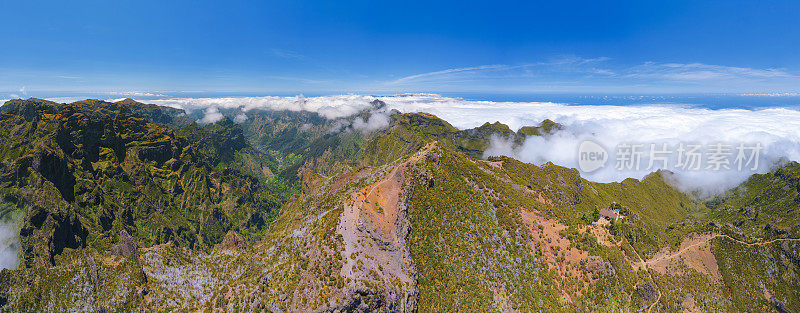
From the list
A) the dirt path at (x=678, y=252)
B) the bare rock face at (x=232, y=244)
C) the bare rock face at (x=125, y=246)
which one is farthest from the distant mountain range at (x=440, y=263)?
the bare rock face at (x=232, y=244)

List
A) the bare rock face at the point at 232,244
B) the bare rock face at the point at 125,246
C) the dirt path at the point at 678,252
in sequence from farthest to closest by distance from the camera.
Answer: the bare rock face at the point at 232,244, the bare rock face at the point at 125,246, the dirt path at the point at 678,252

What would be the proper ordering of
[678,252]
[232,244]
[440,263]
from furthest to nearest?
1. [232,244]
2. [678,252]
3. [440,263]

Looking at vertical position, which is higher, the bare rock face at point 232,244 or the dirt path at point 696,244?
the dirt path at point 696,244

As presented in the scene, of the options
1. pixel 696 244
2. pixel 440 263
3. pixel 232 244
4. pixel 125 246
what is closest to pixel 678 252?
pixel 696 244

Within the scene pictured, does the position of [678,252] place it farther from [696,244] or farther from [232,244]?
[232,244]

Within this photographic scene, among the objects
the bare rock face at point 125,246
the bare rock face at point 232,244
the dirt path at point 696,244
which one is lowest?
the bare rock face at point 232,244

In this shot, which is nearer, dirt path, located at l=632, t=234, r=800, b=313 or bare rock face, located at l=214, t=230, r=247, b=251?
dirt path, located at l=632, t=234, r=800, b=313

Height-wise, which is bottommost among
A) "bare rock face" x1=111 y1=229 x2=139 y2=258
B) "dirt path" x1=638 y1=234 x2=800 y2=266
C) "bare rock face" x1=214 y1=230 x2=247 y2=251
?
"bare rock face" x1=214 y1=230 x2=247 y2=251

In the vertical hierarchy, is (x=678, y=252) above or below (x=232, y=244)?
above

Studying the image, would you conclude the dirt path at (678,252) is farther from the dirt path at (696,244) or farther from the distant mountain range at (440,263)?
the distant mountain range at (440,263)

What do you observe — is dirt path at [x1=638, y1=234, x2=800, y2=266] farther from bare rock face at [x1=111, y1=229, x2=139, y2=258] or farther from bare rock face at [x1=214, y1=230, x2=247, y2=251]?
bare rock face at [x1=214, y1=230, x2=247, y2=251]

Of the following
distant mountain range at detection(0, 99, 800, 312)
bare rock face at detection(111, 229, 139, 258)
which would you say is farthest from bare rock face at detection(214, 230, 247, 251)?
distant mountain range at detection(0, 99, 800, 312)

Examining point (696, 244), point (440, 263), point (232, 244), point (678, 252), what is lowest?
point (232, 244)

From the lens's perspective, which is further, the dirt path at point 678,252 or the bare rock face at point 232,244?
the bare rock face at point 232,244
